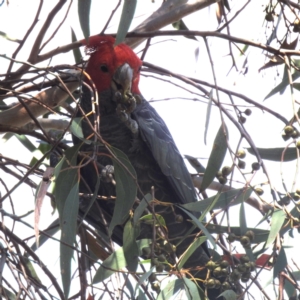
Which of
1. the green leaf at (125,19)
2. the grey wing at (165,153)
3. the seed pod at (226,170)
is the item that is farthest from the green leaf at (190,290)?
the grey wing at (165,153)

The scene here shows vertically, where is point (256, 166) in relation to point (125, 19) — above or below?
below

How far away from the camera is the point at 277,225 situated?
1417 millimetres

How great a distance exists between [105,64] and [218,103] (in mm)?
976

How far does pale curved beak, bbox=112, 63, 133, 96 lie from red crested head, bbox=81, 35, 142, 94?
0.02 meters

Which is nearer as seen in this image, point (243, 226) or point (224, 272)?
point (224, 272)

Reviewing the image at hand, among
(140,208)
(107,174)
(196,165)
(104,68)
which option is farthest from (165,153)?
(140,208)

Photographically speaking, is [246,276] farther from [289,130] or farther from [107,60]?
[107,60]

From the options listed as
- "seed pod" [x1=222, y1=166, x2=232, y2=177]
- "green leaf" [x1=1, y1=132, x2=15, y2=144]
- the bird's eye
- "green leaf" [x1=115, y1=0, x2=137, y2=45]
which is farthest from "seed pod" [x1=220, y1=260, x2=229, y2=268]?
"green leaf" [x1=1, y1=132, x2=15, y2=144]

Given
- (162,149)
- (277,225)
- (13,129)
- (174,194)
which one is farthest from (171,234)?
(277,225)

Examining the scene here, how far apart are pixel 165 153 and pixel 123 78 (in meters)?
0.37

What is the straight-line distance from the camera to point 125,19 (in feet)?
5.08

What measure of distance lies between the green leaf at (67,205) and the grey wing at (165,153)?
72 centimetres

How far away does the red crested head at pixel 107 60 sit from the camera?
2.38m

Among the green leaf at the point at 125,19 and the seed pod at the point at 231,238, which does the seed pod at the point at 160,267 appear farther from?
the green leaf at the point at 125,19
